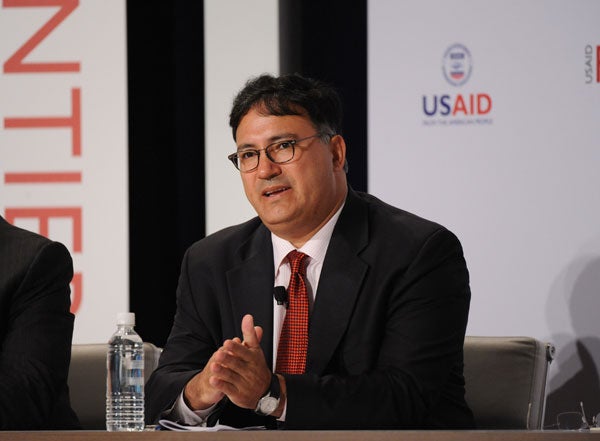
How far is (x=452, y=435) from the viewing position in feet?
5.36

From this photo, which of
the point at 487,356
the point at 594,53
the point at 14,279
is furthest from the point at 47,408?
the point at 594,53

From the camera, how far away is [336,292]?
263 centimetres

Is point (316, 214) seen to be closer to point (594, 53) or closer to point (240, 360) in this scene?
point (240, 360)

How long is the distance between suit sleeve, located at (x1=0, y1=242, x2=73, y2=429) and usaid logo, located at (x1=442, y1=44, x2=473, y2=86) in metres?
2.20

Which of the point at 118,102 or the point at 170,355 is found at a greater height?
the point at 118,102

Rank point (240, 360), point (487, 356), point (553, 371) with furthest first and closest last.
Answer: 1. point (553, 371)
2. point (487, 356)
3. point (240, 360)

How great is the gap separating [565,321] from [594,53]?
3.62 ft

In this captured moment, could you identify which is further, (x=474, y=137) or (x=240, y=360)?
(x=474, y=137)

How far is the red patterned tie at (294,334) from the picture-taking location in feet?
8.58

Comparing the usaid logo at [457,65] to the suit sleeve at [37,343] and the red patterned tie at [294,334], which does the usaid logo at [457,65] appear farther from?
the suit sleeve at [37,343]

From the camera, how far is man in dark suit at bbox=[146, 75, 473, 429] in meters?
2.41

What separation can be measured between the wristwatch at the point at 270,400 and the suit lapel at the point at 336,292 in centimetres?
30

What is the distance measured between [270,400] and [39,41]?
2731mm

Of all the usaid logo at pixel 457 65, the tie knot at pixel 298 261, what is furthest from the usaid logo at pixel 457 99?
the tie knot at pixel 298 261
